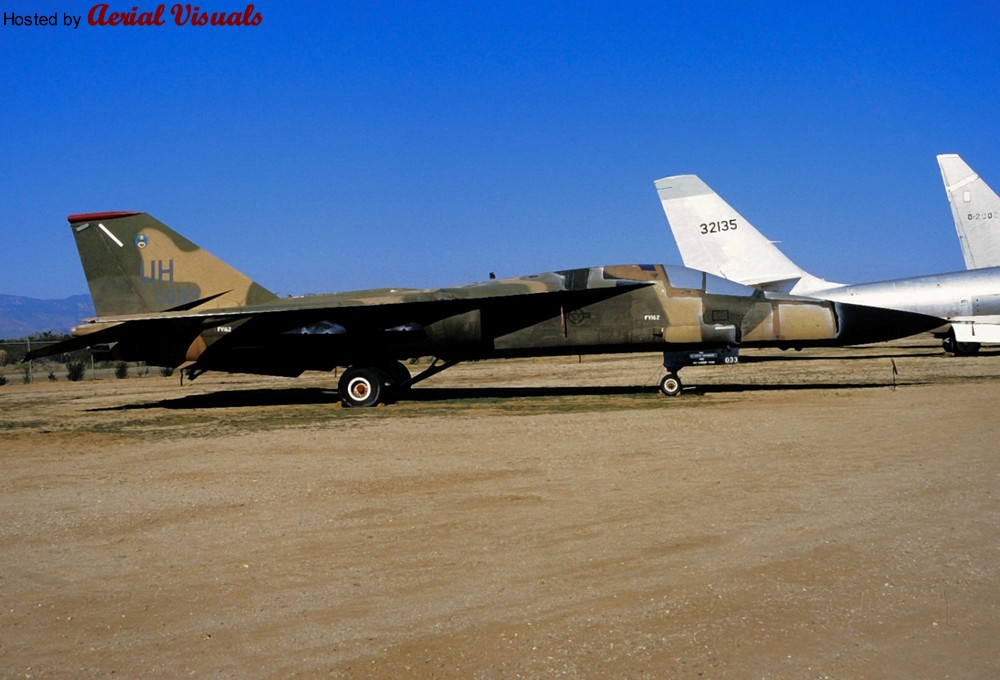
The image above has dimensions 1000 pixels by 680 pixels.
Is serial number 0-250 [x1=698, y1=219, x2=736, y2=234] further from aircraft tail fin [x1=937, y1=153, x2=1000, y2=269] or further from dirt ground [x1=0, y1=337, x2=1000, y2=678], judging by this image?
dirt ground [x1=0, y1=337, x2=1000, y2=678]

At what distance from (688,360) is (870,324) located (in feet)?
10.7

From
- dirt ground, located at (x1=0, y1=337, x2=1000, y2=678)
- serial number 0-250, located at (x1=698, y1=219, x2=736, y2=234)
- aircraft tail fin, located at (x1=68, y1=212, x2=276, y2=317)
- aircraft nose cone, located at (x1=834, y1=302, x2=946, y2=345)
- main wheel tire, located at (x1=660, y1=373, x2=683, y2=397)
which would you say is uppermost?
serial number 0-250, located at (x1=698, y1=219, x2=736, y2=234)

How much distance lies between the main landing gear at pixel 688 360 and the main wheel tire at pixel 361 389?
17.8ft

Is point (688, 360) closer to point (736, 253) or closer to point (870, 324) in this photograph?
point (870, 324)

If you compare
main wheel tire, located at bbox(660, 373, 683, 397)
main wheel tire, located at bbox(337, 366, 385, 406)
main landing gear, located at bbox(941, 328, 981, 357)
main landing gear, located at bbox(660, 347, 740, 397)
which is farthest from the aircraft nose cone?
main landing gear, located at bbox(941, 328, 981, 357)

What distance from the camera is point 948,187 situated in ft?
104

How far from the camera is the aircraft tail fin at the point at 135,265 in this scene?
18641mm

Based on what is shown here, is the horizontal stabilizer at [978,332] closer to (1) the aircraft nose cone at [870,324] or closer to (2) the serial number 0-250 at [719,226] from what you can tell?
(2) the serial number 0-250 at [719,226]

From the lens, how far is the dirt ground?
4504 mm

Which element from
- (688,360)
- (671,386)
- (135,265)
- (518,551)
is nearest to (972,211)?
(688,360)

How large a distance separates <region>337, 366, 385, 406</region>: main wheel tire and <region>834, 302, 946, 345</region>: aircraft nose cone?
28.2ft

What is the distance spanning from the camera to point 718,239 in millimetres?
27984

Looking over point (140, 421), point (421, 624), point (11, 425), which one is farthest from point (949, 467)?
point (11, 425)

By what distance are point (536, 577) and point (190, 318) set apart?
44.8 ft
